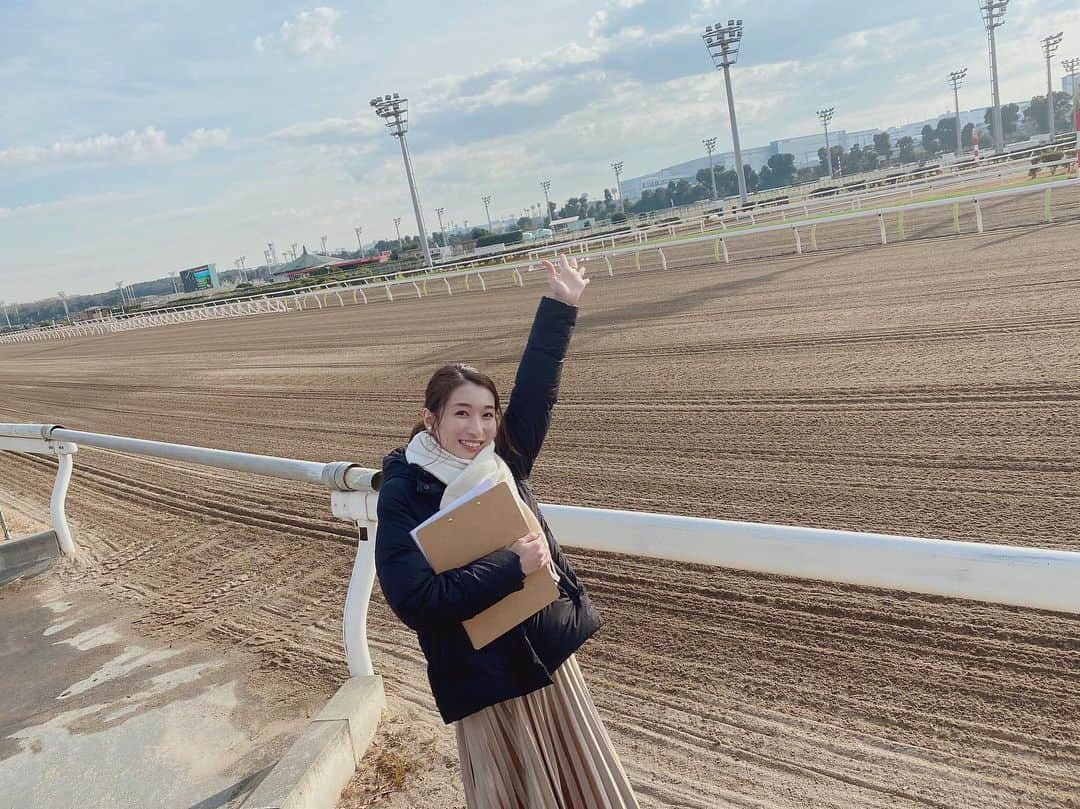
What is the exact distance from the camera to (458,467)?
2.16m

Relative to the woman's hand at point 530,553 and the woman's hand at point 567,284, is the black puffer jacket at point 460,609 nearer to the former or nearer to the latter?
the woman's hand at point 530,553

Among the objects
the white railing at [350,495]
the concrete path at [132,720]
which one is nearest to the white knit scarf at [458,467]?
the white railing at [350,495]

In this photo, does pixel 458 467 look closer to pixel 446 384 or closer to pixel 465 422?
pixel 465 422

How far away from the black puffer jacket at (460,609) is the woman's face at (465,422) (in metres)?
0.11

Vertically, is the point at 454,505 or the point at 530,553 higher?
the point at 454,505

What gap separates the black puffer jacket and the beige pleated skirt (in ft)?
0.30

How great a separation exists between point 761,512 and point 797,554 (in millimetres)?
2896

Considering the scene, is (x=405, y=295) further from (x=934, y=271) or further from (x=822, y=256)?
(x=934, y=271)

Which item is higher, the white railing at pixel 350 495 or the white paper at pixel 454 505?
the white paper at pixel 454 505

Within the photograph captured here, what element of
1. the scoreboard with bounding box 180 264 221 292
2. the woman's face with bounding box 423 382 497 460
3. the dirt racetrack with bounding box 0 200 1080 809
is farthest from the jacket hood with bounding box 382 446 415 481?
the scoreboard with bounding box 180 264 221 292

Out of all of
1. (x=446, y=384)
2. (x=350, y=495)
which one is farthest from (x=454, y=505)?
(x=350, y=495)

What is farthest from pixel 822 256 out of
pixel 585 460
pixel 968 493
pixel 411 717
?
pixel 411 717

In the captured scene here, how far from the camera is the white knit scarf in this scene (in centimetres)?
210

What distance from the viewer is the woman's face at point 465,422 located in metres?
2.21
